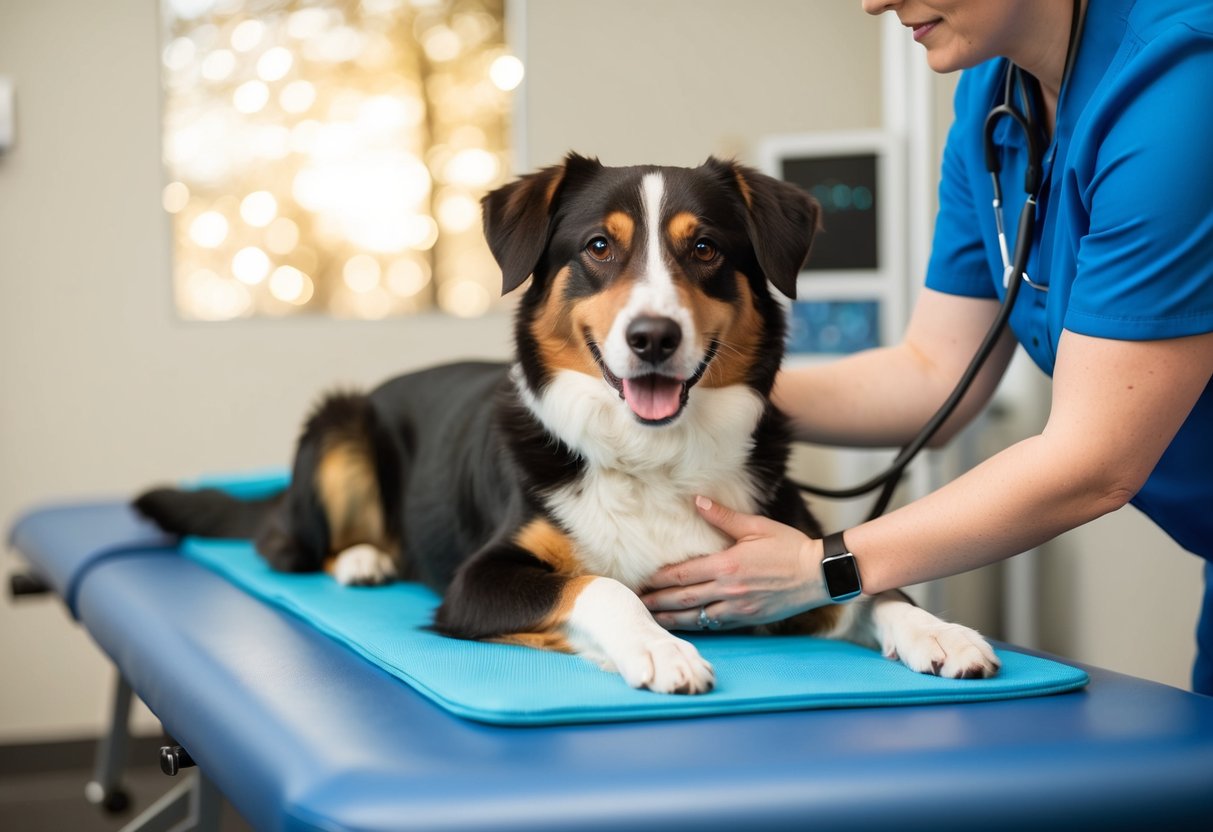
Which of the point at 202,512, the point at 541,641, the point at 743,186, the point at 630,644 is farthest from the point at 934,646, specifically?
the point at 202,512

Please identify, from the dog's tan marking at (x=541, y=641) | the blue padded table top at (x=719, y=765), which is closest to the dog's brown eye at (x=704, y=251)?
the dog's tan marking at (x=541, y=641)

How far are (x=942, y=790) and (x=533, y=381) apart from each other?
2.77 feet

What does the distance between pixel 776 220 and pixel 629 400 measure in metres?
0.33

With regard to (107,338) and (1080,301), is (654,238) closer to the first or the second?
(1080,301)

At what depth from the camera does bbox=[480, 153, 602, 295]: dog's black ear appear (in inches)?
64.2

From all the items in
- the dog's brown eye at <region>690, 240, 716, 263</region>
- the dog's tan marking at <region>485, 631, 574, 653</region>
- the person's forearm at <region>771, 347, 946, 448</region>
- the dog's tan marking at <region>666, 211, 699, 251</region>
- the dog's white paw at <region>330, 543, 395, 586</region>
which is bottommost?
the dog's white paw at <region>330, 543, 395, 586</region>

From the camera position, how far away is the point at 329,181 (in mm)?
4234

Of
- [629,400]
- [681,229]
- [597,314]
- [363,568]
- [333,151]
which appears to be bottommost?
[363,568]

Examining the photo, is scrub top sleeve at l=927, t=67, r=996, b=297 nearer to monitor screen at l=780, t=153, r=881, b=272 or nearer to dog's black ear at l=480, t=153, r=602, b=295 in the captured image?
dog's black ear at l=480, t=153, r=602, b=295

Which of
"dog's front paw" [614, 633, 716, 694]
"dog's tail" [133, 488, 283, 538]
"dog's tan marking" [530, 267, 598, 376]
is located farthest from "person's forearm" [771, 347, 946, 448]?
"dog's tail" [133, 488, 283, 538]

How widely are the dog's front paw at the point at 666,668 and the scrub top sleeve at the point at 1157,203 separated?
0.54 metres

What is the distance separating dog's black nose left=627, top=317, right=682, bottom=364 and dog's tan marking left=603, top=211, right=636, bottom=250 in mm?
180

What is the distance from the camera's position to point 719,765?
1.00 meters

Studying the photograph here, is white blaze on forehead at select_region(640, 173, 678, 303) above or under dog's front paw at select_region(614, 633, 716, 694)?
above
